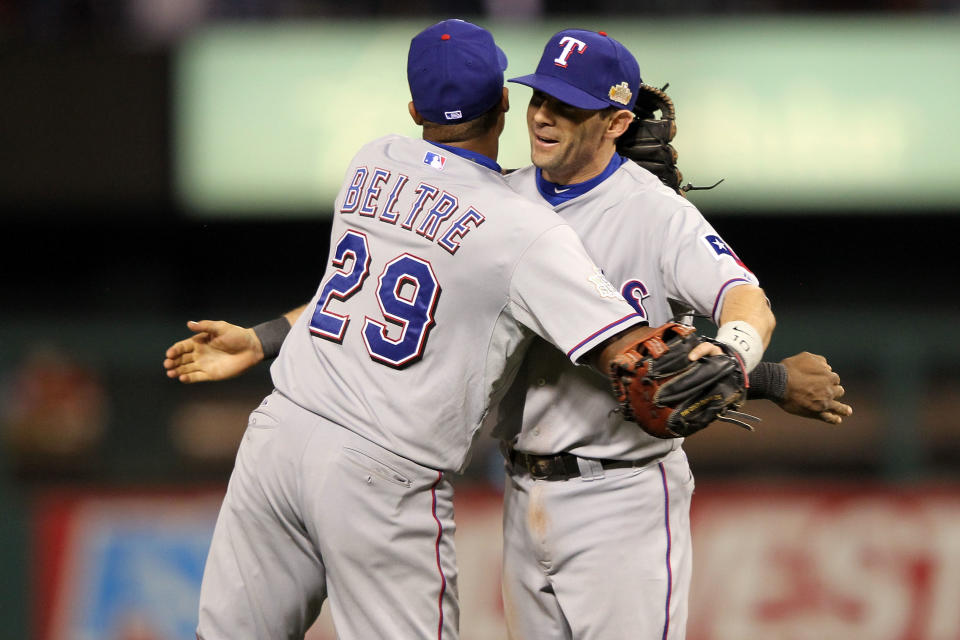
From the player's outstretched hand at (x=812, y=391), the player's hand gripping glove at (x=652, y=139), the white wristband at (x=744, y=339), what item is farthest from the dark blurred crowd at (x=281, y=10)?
the white wristband at (x=744, y=339)

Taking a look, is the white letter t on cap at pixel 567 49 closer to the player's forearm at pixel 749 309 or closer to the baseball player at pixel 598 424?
the baseball player at pixel 598 424

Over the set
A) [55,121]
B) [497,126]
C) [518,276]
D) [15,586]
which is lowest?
[15,586]

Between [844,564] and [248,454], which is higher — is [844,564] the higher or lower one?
the lower one

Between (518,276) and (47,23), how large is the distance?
6432 mm

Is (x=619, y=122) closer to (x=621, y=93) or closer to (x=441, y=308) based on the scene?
(x=621, y=93)

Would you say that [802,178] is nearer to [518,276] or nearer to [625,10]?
[625,10]

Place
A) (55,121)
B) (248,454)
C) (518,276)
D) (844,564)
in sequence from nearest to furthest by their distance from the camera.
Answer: (518,276)
(248,454)
(844,564)
(55,121)

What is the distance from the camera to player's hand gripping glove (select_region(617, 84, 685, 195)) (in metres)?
3.16

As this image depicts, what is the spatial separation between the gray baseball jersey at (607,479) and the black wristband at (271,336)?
1.98 feet

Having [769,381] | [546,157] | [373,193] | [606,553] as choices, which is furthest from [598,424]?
[373,193]

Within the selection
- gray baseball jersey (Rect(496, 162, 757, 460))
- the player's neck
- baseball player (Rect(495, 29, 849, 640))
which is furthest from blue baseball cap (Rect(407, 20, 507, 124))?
gray baseball jersey (Rect(496, 162, 757, 460))

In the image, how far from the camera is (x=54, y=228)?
8.82m

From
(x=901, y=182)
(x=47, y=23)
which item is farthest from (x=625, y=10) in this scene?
(x=47, y=23)

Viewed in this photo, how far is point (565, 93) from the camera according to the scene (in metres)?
2.84
